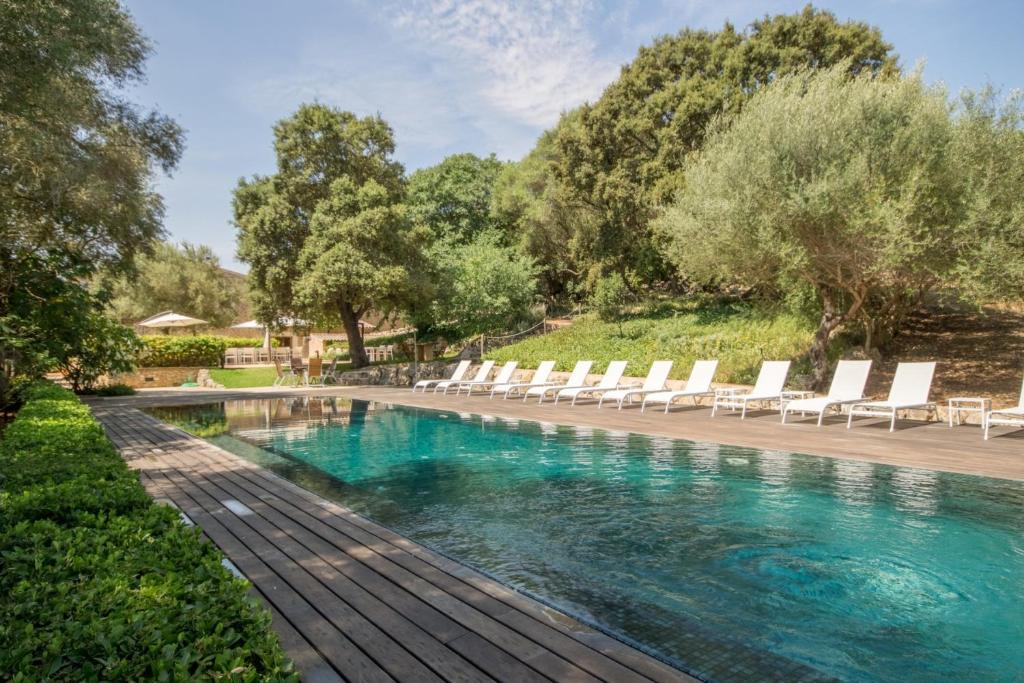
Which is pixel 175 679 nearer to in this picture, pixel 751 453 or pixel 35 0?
pixel 751 453

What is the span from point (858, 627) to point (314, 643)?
112 inches

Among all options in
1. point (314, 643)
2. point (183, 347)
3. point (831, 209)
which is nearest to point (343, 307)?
point (183, 347)

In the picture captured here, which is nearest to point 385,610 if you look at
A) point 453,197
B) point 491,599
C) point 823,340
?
point 491,599

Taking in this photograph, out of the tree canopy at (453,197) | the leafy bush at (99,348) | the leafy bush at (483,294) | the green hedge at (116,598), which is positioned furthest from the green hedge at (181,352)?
the green hedge at (116,598)

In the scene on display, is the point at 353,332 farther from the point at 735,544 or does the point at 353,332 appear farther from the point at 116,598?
the point at 116,598

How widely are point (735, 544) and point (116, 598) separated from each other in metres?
4.05

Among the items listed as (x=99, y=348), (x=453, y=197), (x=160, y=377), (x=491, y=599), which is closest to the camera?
(x=491, y=599)

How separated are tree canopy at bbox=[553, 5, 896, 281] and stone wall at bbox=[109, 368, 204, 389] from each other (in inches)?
662

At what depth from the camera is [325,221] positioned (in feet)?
64.1

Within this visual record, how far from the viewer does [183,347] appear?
24219mm

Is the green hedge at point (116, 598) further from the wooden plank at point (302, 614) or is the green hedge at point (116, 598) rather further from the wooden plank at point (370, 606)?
the wooden plank at point (370, 606)

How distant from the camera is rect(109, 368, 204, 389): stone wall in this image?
22219 mm

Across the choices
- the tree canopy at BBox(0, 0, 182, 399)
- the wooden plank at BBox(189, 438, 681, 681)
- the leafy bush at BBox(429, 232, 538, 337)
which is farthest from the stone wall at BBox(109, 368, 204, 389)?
the wooden plank at BBox(189, 438, 681, 681)

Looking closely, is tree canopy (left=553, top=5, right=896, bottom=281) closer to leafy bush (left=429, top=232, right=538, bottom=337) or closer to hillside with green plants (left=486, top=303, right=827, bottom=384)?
hillside with green plants (left=486, top=303, right=827, bottom=384)
